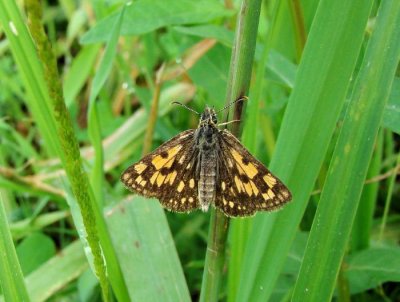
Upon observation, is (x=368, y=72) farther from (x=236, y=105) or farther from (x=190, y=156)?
(x=190, y=156)

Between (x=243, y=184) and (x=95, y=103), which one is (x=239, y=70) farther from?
(x=95, y=103)

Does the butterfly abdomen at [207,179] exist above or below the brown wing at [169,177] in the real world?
above

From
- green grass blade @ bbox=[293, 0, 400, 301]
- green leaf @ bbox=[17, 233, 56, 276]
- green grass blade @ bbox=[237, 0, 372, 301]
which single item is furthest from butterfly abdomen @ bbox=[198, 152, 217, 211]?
green leaf @ bbox=[17, 233, 56, 276]

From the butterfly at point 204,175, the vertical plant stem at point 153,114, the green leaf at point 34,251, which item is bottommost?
the green leaf at point 34,251

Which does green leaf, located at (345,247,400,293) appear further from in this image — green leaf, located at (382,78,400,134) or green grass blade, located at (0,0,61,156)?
green grass blade, located at (0,0,61,156)

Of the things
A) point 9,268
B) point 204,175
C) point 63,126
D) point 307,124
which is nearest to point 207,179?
point 204,175

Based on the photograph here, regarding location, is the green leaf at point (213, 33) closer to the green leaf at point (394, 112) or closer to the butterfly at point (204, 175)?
the butterfly at point (204, 175)

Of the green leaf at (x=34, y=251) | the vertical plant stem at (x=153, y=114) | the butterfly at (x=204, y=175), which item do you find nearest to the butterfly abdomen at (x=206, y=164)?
the butterfly at (x=204, y=175)

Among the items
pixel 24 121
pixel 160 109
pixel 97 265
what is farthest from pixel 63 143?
pixel 24 121

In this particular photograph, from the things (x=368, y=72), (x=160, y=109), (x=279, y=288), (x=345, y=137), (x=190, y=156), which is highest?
(x=368, y=72)
